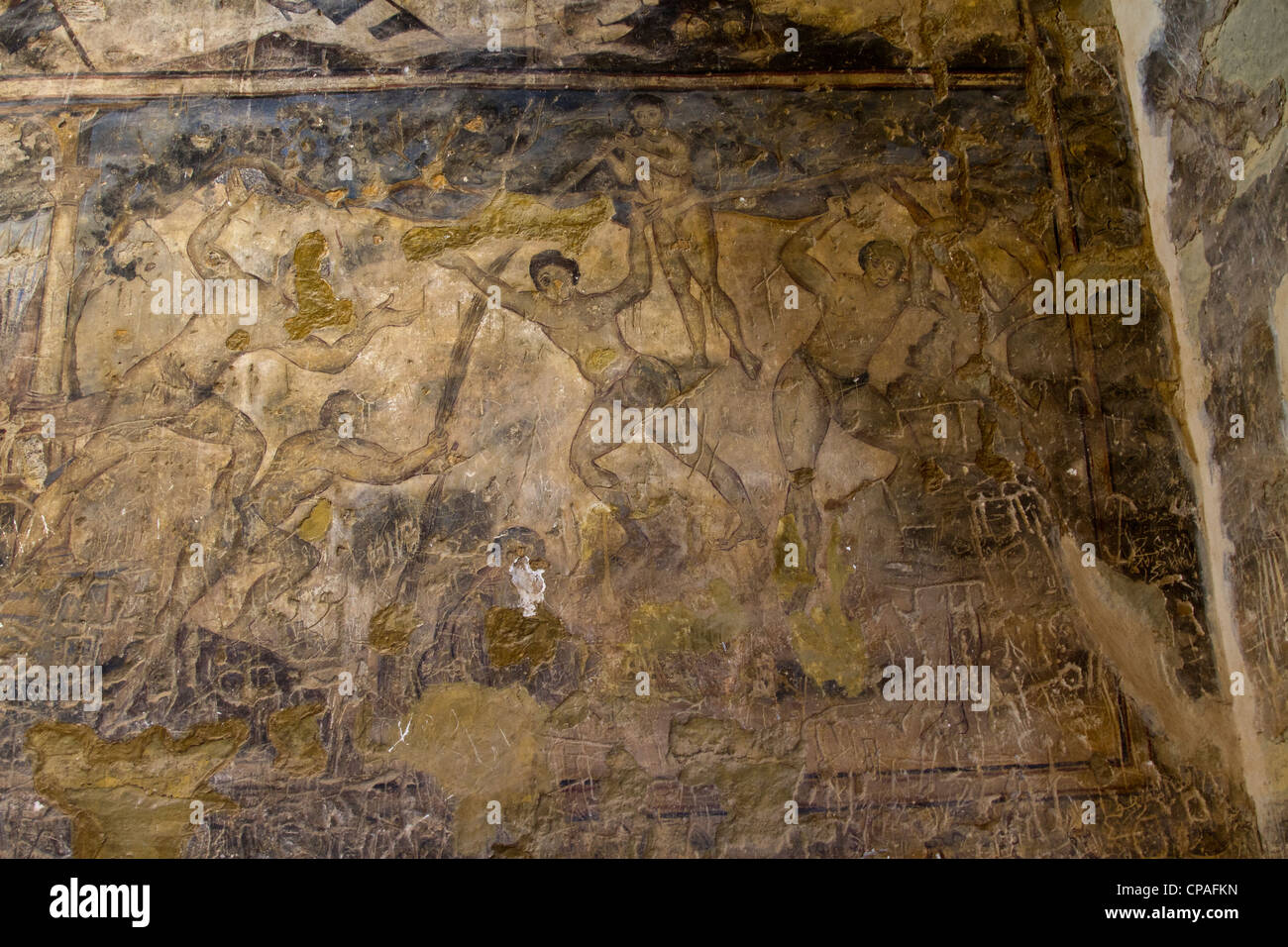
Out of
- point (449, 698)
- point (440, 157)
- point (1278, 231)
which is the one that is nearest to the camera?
point (1278, 231)

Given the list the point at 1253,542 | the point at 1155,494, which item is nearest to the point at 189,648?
the point at 1155,494

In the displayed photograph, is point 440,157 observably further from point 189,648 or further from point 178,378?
point 189,648

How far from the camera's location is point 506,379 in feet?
14.7

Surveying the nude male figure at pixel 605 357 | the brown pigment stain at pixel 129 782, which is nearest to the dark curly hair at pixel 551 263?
the nude male figure at pixel 605 357

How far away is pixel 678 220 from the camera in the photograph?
460 cm

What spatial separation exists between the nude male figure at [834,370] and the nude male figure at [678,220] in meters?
0.28

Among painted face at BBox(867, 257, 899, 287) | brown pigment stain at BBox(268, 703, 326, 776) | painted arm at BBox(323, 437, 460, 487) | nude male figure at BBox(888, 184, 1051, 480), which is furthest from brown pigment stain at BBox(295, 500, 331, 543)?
nude male figure at BBox(888, 184, 1051, 480)

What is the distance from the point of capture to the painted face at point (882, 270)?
180 inches

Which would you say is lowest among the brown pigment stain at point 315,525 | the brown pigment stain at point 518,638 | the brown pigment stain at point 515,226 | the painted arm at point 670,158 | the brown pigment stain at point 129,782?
the brown pigment stain at point 129,782

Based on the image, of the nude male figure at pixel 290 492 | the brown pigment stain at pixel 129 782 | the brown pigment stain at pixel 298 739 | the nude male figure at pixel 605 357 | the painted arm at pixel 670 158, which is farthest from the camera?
the painted arm at pixel 670 158

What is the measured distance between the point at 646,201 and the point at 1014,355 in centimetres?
207

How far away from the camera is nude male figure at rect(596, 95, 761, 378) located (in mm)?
4531

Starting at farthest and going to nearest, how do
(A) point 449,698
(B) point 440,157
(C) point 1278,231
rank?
1. (B) point 440,157
2. (A) point 449,698
3. (C) point 1278,231

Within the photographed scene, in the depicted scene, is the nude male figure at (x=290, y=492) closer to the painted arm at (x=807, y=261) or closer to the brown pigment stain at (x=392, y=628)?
the brown pigment stain at (x=392, y=628)
